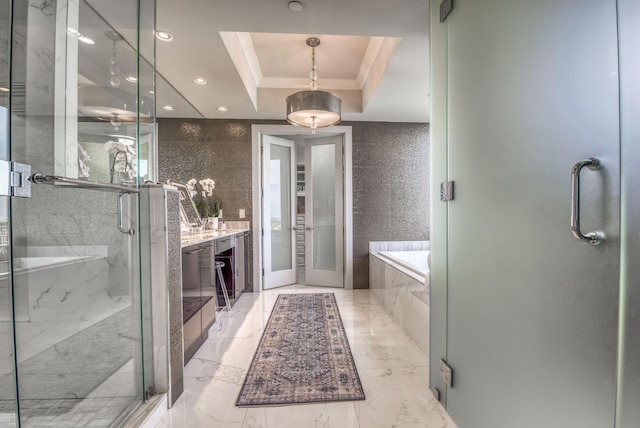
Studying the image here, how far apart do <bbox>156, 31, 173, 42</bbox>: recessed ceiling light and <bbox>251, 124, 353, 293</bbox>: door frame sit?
1805 millimetres

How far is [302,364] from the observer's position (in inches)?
79.7

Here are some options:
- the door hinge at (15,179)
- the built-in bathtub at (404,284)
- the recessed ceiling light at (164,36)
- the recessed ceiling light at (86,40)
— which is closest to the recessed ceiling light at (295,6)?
the recessed ceiling light at (164,36)

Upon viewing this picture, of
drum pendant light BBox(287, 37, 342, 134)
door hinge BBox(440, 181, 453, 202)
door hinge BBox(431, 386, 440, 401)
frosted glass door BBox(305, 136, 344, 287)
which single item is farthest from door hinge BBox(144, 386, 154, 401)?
frosted glass door BBox(305, 136, 344, 287)

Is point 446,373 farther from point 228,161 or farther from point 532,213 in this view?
point 228,161

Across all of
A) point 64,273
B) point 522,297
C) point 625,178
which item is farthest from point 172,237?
point 625,178

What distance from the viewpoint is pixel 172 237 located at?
1.70 m

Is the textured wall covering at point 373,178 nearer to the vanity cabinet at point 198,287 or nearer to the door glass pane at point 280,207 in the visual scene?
the door glass pane at point 280,207

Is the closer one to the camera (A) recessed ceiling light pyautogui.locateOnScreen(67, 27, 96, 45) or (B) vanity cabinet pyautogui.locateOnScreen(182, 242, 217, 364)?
(A) recessed ceiling light pyautogui.locateOnScreen(67, 27, 96, 45)

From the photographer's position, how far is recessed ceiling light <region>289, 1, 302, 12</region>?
1843mm

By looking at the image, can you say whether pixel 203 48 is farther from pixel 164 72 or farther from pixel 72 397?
pixel 72 397

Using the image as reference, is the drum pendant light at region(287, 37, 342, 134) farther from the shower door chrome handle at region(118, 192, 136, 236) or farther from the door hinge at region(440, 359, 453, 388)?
the door hinge at region(440, 359, 453, 388)

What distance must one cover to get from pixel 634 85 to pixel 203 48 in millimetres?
2508

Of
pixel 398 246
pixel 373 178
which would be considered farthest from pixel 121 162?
pixel 398 246

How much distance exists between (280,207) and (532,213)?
11.8 feet
